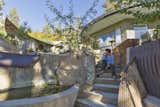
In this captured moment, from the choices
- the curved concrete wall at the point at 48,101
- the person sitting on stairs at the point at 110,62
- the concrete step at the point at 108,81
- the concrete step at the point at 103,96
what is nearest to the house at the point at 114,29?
the person sitting on stairs at the point at 110,62

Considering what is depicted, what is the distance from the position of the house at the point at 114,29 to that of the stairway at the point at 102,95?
152 inches

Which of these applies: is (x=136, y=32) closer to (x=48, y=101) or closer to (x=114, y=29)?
(x=114, y=29)

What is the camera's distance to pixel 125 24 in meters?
15.1

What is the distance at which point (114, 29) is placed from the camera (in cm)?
1642

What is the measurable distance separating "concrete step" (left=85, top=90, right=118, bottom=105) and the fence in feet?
5.06

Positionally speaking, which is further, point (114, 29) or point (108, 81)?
point (114, 29)

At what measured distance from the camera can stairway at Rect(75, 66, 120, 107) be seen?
27.0 ft

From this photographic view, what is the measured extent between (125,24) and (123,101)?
894 centimetres

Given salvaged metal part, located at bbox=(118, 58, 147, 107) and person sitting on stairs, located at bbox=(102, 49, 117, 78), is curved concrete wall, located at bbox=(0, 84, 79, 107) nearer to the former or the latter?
salvaged metal part, located at bbox=(118, 58, 147, 107)

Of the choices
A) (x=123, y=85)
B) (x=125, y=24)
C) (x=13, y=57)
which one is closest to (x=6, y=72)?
(x=13, y=57)

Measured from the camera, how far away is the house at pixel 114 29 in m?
14.1

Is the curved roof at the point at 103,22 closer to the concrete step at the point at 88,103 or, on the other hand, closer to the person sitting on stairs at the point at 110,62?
the person sitting on stairs at the point at 110,62

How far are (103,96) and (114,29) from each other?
8.44 m

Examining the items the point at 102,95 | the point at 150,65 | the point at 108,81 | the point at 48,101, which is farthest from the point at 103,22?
the point at 48,101
